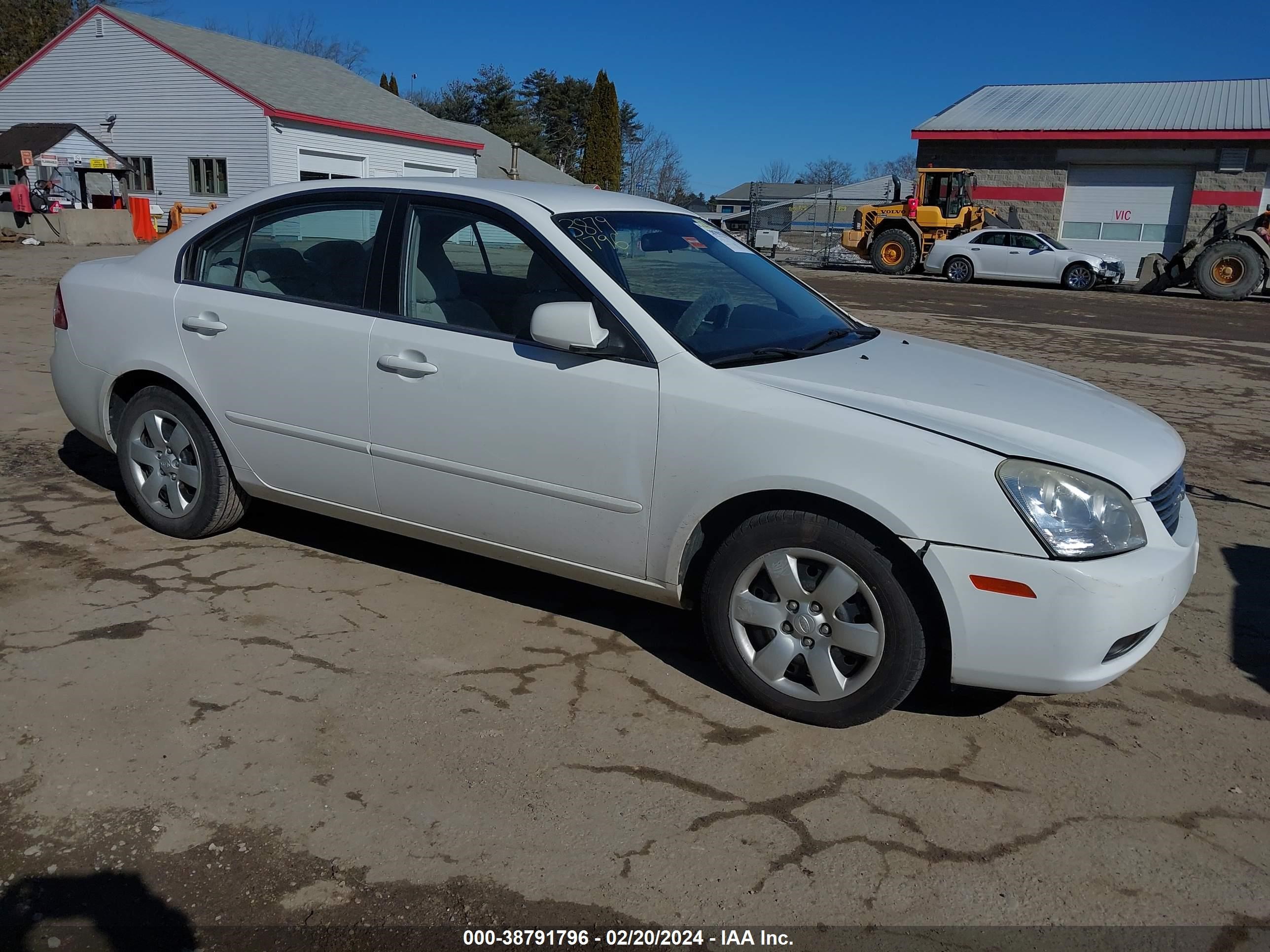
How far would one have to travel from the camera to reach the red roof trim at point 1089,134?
29.7 meters

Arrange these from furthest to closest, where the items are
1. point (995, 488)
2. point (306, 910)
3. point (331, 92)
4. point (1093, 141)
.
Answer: point (331, 92), point (1093, 141), point (995, 488), point (306, 910)

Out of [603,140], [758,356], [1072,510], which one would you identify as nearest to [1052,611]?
[1072,510]

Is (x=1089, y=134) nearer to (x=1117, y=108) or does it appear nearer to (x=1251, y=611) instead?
(x=1117, y=108)

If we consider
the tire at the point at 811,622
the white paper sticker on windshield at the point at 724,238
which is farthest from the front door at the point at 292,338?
the tire at the point at 811,622

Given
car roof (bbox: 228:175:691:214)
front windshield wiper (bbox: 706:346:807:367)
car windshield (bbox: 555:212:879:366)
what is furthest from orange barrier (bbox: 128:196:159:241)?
front windshield wiper (bbox: 706:346:807:367)

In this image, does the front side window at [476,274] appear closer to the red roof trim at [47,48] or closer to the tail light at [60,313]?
the tail light at [60,313]

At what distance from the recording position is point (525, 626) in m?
4.07

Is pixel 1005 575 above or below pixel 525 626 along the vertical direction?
above

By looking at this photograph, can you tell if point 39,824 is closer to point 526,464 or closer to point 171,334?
point 526,464

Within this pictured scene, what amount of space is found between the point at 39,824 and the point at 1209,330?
1777cm

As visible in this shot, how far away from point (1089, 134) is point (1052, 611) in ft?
109

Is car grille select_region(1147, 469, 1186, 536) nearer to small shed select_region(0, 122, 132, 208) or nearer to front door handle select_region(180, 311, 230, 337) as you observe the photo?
front door handle select_region(180, 311, 230, 337)

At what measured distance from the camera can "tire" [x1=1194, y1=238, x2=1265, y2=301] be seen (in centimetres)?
2288

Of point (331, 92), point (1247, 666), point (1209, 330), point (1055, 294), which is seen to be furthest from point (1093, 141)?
point (1247, 666)
